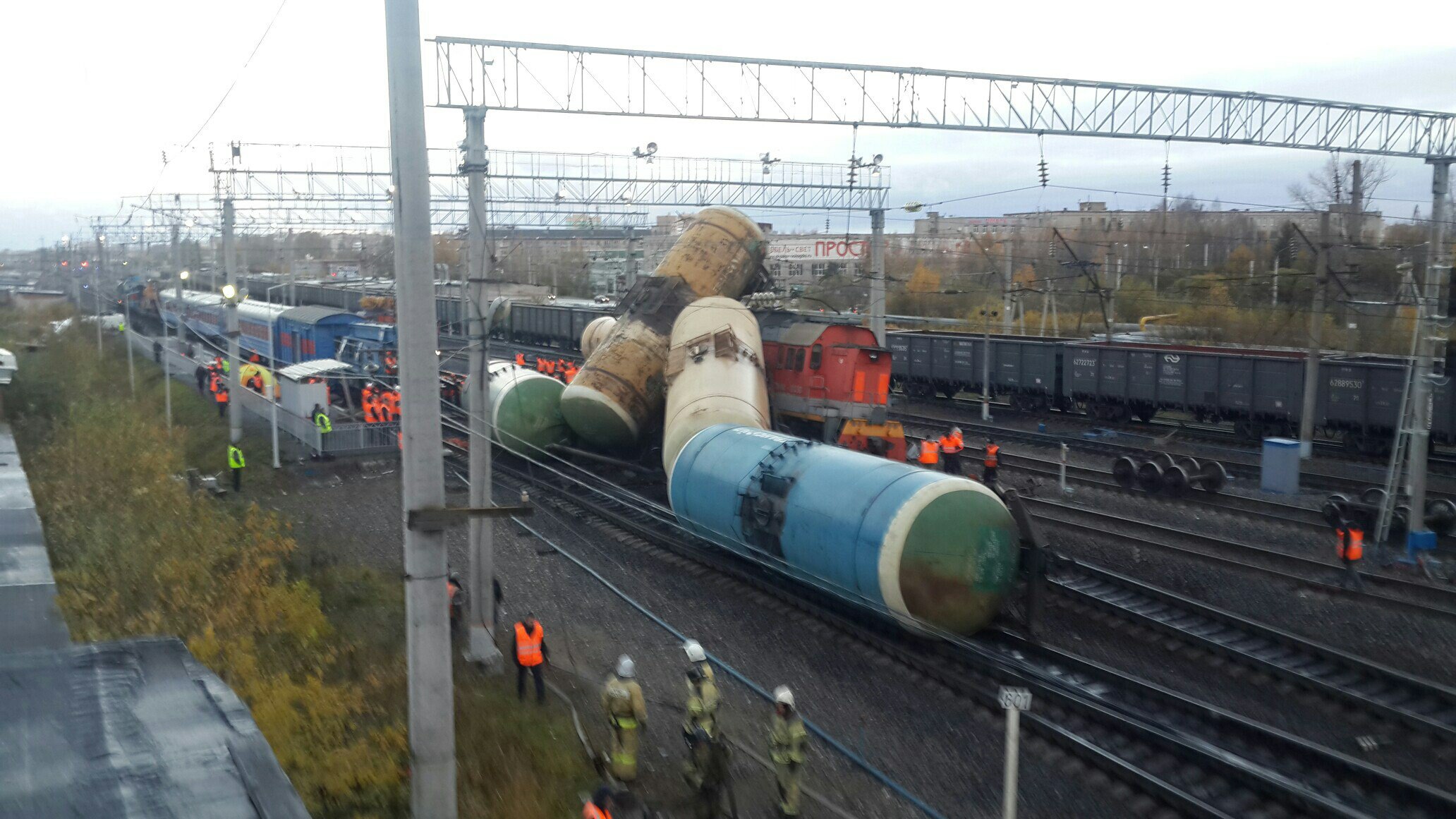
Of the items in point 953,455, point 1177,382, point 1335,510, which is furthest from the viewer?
point 1177,382

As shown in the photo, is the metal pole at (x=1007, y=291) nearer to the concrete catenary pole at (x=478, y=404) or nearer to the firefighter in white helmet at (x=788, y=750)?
the concrete catenary pole at (x=478, y=404)

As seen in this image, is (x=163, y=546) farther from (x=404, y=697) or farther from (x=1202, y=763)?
(x=1202, y=763)

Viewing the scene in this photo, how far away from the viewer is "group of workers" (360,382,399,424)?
24.5m

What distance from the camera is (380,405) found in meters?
24.7

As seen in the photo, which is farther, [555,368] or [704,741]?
[555,368]

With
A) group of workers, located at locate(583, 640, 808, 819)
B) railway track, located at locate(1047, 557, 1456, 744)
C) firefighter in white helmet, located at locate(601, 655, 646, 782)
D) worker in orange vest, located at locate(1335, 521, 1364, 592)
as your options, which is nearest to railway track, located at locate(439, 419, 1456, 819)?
railway track, located at locate(1047, 557, 1456, 744)

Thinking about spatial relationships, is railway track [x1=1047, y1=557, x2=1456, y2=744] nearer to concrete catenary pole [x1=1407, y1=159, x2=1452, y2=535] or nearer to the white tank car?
concrete catenary pole [x1=1407, y1=159, x2=1452, y2=535]

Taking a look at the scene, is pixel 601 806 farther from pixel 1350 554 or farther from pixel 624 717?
pixel 1350 554

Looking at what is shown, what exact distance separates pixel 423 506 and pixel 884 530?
5769 millimetres

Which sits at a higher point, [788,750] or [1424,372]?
[1424,372]

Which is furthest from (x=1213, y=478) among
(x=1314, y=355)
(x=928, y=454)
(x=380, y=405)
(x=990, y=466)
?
(x=380, y=405)

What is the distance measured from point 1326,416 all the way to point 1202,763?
17.2 meters

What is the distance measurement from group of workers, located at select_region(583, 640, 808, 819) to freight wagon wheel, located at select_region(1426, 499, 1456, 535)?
12.8m

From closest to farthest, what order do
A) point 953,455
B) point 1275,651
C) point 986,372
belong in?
point 1275,651, point 953,455, point 986,372
